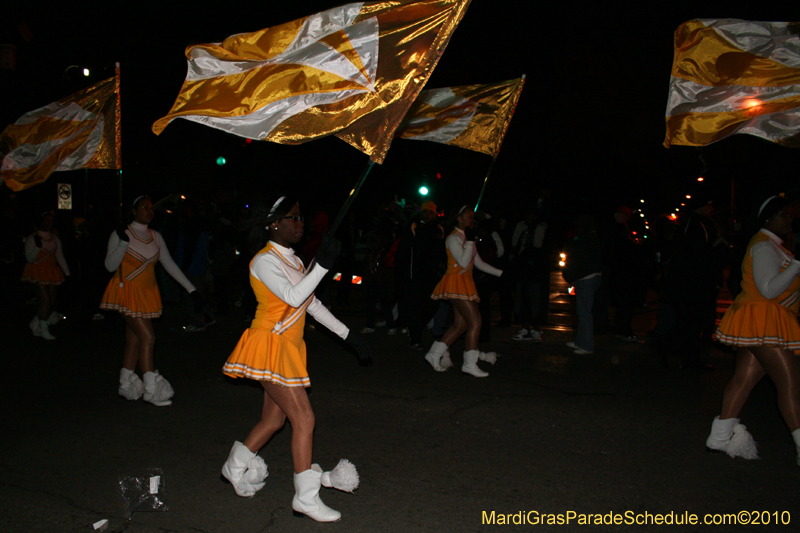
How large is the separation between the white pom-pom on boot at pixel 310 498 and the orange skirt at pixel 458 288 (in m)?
3.65

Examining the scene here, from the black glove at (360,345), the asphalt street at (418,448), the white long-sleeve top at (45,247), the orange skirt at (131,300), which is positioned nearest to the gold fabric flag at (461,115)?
the asphalt street at (418,448)

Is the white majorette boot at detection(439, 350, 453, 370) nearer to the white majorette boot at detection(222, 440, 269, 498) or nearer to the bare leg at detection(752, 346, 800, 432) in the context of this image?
the bare leg at detection(752, 346, 800, 432)

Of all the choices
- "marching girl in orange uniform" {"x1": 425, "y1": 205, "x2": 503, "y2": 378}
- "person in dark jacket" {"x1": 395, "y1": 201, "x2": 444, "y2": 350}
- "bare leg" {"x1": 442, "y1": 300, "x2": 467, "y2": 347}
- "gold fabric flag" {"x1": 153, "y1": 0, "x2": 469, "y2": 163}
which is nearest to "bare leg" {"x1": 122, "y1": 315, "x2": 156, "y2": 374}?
"gold fabric flag" {"x1": 153, "y1": 0, "x2": 469, "y2": 163}

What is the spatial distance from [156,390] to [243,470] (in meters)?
2.32

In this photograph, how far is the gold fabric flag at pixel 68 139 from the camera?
7750 millimetres

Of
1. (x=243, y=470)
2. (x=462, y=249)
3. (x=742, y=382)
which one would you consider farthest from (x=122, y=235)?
(x=742, y=382)

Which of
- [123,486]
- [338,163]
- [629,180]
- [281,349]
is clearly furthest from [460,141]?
[629,180]

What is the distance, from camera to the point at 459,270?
703 centimetres

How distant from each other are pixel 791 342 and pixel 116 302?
219 inches

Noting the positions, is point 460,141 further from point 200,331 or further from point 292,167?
point 292,167

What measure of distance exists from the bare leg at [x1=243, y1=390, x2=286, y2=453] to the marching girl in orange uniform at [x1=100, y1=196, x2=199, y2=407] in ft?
7.16

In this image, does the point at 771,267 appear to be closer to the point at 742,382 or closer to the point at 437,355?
the point at 742,382

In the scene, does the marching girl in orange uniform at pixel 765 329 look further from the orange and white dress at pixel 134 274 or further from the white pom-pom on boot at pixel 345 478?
the orange and white dress at pixel 134 274

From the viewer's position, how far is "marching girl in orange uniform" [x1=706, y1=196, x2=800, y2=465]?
4348 mm
